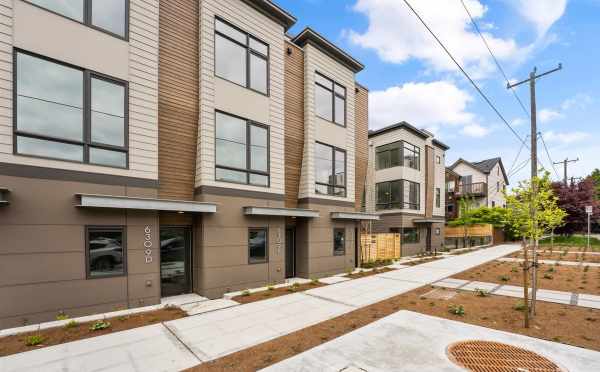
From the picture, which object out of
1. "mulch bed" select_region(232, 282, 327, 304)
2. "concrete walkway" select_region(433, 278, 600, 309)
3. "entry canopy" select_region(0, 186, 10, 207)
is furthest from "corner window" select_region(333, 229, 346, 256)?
"entry canopy" select_region(0, 186, 10, 207)

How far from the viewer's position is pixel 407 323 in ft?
20.5

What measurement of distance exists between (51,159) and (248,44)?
7107 millimetres

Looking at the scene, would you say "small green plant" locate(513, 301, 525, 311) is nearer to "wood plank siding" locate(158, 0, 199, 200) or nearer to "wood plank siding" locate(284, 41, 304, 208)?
"wood plank siding" locate(284, 41, 304, 208)

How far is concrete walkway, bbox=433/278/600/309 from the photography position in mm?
7807

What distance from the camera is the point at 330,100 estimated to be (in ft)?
43.4

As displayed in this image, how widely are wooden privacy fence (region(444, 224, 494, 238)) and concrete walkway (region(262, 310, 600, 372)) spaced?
2406 centimetres

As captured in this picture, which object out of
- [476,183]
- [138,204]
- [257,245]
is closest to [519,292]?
[257,245]

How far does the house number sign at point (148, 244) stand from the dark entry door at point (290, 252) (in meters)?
5.65

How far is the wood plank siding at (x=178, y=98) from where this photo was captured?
27.4ft

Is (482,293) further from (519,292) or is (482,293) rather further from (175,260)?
(175,260)

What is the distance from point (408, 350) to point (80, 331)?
667 cm

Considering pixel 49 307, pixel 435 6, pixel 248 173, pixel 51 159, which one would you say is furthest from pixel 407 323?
pixel 51 159

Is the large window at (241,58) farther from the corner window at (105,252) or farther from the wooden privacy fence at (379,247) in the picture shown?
the wooden privacy fence at (379,247)

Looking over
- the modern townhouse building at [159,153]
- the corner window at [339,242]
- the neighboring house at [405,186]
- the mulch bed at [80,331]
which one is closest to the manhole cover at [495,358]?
the mulch bed at [80,331]
